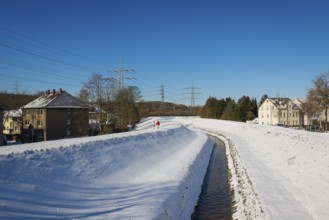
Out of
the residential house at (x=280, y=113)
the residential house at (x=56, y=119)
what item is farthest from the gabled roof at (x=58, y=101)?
the residential house at (x=280, y=113)

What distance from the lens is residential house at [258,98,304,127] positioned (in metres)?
93.9

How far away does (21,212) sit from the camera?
10.1 m

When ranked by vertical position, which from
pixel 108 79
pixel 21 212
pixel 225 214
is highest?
pixel 108 79

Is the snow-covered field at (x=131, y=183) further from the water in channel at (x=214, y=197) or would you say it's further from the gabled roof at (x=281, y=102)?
the gabled roof at (x=281, y=102)

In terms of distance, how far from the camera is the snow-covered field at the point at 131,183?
11539mm

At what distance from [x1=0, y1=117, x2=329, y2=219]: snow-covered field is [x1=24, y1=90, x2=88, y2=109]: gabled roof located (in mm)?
37798

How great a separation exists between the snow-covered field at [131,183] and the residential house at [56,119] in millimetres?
36378

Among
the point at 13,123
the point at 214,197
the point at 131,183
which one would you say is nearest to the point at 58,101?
the point at 13,123

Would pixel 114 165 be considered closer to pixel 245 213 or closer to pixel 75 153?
pixel 75 153

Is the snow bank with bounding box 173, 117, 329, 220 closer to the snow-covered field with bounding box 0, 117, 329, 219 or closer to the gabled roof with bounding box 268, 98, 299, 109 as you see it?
the snow-covered field with bounding box 0, 117, 329, 219

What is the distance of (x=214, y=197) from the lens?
17.7 meters


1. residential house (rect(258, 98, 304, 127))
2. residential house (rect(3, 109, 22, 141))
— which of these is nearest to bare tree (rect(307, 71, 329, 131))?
residential house (rect(258, 98, 304, 127))

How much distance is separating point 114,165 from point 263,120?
274ft

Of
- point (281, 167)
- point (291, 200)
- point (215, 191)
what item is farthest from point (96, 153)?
point (281, 167)
